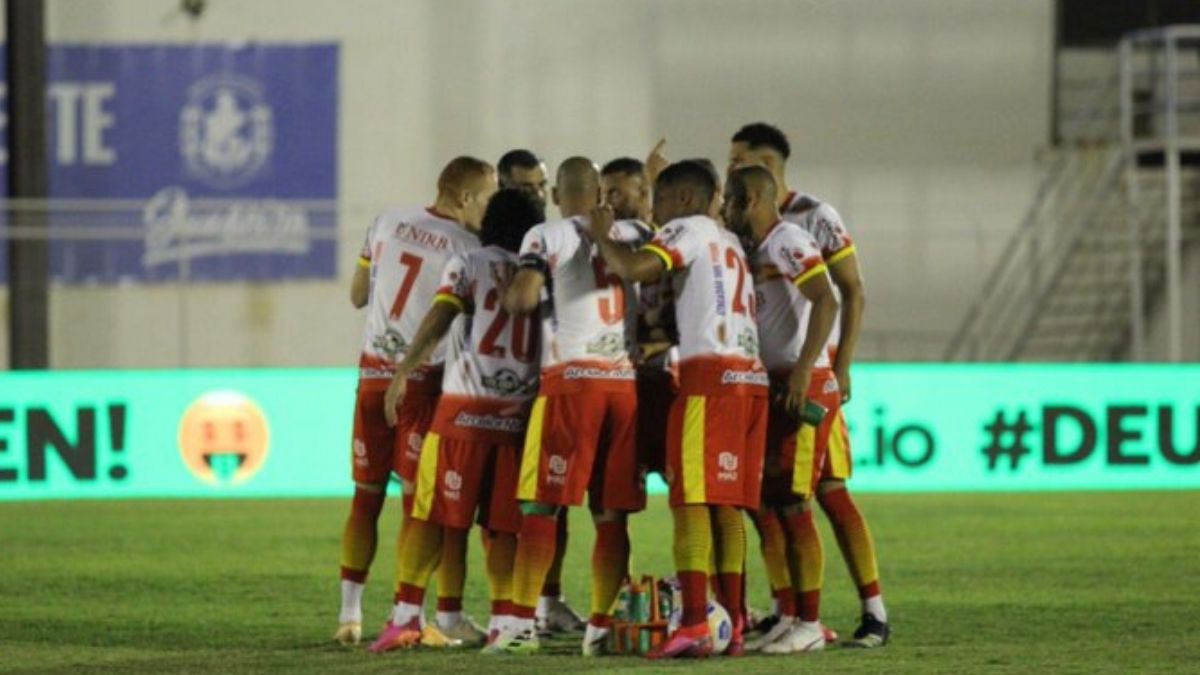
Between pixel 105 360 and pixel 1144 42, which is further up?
pixel 1144 42

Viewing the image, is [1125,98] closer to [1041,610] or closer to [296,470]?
[296,470]

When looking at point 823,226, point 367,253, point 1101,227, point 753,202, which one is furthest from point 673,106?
point 753,202

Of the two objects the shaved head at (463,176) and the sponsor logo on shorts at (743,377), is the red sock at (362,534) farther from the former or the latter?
the sponsor logo on shorts at (743,377)

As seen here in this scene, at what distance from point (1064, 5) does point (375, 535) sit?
17.4 m

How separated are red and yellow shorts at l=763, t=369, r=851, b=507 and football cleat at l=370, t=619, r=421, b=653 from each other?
4.79 ft

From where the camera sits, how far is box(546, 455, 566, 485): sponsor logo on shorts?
35.0 ft

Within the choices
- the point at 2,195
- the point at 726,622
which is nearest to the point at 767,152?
the point at 726,622

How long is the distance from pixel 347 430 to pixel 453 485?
9.51 metres

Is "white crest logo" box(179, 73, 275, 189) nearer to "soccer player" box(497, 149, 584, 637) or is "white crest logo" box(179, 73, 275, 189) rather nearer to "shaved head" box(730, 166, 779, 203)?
"soccer player" box(497, 149, 584, 637)

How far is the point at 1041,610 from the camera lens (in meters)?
12.9

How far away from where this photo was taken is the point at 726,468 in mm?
10602

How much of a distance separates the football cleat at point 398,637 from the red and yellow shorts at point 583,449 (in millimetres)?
729

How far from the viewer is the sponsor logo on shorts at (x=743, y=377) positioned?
10.6 meters

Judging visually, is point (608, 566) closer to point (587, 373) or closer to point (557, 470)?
point (557, 470)
